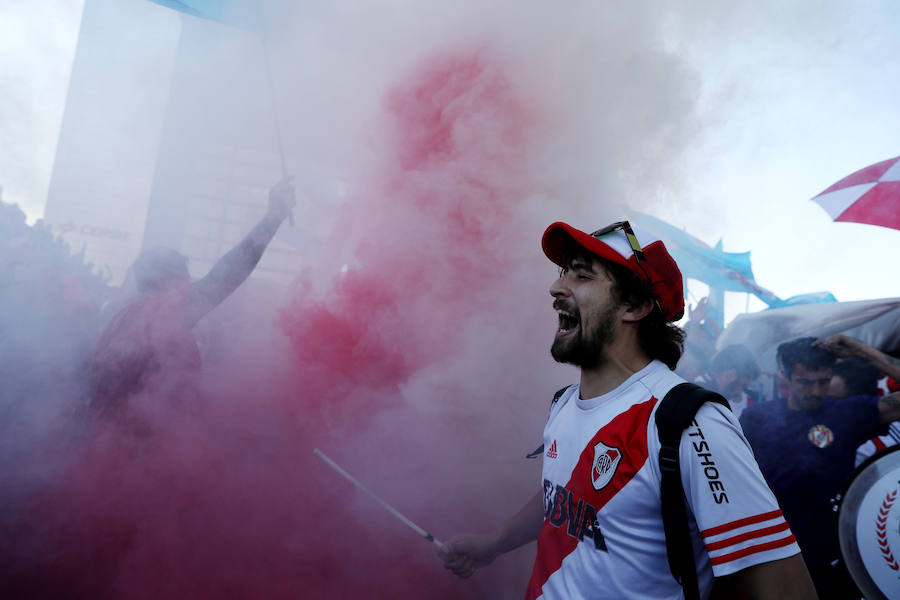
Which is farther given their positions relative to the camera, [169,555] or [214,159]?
[214,159]

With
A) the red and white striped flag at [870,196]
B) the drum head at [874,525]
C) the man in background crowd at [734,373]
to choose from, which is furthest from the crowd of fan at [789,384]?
the red and white striped flag at [870,196]

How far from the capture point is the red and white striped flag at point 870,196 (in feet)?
17.0

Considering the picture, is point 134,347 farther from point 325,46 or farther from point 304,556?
point 325,46

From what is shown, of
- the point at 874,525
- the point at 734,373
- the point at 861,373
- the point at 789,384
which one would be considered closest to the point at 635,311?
the point at 874,525

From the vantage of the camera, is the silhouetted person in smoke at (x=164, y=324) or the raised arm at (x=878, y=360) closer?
the silhouetted person in smoke at (x=164, y=324)

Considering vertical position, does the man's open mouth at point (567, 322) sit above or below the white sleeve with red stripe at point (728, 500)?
above

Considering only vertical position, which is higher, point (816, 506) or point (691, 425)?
point (691, 425)

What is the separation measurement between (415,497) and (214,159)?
128 inches

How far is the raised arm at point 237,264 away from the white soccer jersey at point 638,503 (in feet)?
7.48

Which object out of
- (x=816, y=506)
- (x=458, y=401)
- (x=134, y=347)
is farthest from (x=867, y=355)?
(x=134, y=347)

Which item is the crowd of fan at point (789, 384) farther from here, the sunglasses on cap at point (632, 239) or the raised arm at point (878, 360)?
the sunglasses on cap at point (632, 239)

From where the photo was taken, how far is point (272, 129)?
164 inches

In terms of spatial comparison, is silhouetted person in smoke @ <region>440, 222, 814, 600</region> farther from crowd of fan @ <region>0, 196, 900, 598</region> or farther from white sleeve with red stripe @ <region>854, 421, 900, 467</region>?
white sleeve with red stripe @ <region>854, 421, 900, 467</region>

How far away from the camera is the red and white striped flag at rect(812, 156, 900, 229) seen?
5.17 m
